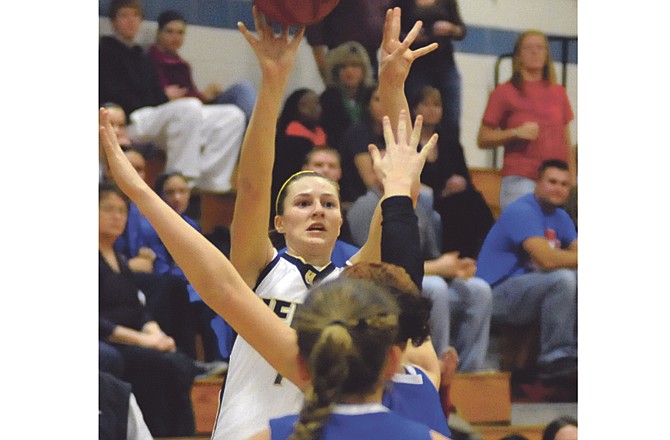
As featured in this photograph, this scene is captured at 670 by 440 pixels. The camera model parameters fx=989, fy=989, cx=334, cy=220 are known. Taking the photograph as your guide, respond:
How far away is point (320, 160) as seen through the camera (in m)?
3.82

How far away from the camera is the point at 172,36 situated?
144 inches

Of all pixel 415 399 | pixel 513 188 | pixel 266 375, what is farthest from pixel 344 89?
pixel 415 399

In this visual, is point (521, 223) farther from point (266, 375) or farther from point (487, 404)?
point (266, 375)

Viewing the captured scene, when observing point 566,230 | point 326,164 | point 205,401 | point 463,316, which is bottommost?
point 205,401

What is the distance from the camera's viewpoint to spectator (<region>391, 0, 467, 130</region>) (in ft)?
13.3

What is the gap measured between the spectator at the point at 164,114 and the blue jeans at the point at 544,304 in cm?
127

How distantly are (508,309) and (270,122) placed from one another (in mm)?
2238

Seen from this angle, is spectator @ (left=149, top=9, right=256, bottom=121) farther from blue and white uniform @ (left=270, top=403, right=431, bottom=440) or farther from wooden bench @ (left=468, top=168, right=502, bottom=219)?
blue and white uniform @ (left=270, top=403, right=431, bottom=440)

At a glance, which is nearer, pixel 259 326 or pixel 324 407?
pixel 324 407

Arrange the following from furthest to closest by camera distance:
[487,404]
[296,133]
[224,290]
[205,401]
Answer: [487,404]
[296,133]
[205,401]
[224,290]

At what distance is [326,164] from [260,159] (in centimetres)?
166
